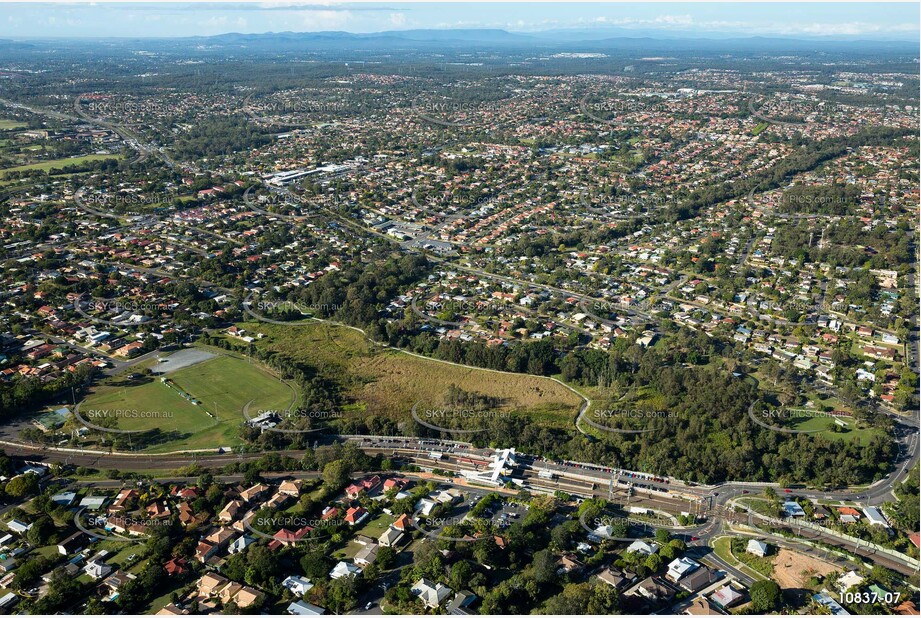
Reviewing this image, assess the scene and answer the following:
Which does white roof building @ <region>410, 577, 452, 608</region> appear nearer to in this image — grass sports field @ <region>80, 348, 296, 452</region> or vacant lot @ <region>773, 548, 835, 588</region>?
vacant lot @ <region>773, 548, 835, 588</region>

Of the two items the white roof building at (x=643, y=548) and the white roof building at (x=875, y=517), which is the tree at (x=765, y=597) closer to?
the white roof building at (x=643, y=548)

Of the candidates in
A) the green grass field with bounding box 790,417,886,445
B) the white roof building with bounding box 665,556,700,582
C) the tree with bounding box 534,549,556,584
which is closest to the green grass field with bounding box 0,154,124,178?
the tree with bounding box 534,549,556,584

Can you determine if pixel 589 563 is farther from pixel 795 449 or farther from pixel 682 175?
pixel 682 175

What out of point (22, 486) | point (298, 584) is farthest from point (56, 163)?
point (298, 584)

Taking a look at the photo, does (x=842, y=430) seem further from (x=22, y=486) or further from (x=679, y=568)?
(x=22, y=486)

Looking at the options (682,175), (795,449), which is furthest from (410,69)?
(795,449)

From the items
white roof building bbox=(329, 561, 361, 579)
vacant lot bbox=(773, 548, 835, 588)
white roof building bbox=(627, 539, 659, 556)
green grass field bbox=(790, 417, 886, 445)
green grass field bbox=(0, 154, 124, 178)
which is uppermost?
green grass field bbox=(0, 154, 124, 178)
